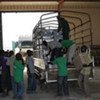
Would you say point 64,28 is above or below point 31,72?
above

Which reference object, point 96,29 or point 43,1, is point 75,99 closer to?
point 43,1

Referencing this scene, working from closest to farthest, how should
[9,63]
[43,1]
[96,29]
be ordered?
[9,63]
[43,1]
[96,29]

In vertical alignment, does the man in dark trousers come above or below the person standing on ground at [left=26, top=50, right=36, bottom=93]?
above

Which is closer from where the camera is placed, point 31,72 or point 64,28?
point 31,72

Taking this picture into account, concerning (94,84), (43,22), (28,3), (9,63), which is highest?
(28,3)

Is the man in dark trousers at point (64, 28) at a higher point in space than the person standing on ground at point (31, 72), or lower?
higher

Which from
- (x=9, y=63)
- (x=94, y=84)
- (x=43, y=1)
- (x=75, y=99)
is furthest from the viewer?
(x=43, y=1)

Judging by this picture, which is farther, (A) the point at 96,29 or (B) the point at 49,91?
(A) the point at 96,29

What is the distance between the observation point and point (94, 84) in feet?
66.2

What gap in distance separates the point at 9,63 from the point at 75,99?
2.92m

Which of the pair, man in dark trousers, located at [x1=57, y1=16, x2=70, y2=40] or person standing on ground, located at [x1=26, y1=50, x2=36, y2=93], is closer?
person standing on ground, located at [x1=26, y1=50, x2=36, y2=93]

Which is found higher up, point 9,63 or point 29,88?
point 9,63

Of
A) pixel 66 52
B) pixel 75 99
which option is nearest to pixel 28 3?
pixel 66 52

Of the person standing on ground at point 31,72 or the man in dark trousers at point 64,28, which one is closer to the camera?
the person standing on ground at point 31,72
